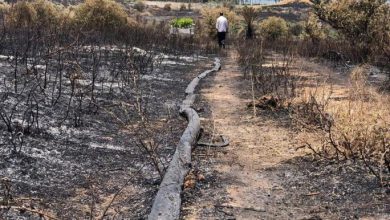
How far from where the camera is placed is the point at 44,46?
1107cm

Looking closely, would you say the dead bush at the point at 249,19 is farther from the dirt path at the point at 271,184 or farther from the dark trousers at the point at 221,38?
the dirt path at the point at 271,184

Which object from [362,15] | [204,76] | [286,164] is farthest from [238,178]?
[362,15]

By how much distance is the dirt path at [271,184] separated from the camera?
156 inches

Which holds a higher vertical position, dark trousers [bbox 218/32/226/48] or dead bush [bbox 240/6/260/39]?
dead bush [bbox 240/6/260/39]

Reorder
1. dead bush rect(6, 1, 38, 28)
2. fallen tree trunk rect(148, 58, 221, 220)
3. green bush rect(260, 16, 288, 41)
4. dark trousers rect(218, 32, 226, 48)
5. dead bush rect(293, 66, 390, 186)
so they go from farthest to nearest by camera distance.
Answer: green bush rect(260, 16, 288, 41) < dark trousers rect(218, 32, 226, 48) < dead bush rect(6, 1, 38, 28) < dead bush rect(293, 66, 390, 186) < fallen tree trunk rect(148, 58, 221, 220)

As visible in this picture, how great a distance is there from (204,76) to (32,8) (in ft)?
30.1

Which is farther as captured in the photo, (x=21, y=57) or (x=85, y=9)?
(x=85, y=9)

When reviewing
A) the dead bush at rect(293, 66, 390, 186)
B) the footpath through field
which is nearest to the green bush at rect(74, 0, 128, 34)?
the footpath through field

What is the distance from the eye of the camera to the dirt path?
13.0 ft

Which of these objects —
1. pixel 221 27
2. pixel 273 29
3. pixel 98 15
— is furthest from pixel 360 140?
→ pixel 273 29

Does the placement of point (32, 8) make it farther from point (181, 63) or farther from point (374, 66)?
point (374, 66)

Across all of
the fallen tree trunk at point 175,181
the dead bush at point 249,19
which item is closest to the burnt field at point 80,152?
the fallen tree trunk at point 175,181

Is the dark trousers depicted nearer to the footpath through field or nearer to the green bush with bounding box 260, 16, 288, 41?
the green bush with bounding box 260, 16, 288, 41

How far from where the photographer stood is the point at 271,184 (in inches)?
184
